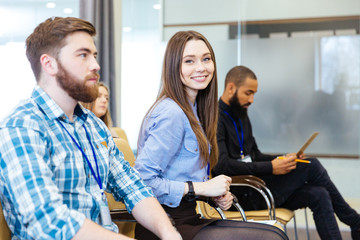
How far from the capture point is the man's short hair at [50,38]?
1447mm

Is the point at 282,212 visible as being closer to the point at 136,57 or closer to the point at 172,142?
the point at 172,142

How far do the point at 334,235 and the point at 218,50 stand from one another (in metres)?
3.03

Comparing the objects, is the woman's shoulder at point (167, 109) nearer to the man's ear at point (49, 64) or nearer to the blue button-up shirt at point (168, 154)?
the blue button-up shirt at point (168, 154)

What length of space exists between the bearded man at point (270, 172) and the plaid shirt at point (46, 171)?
1.54 meters

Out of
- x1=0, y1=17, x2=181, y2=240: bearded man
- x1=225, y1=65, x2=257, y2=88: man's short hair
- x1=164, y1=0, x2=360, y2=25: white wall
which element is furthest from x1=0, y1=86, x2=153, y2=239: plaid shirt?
x1=164, y1=0, x2=360, y2=25: white wall

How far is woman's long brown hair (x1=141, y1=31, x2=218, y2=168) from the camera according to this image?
6.73ft

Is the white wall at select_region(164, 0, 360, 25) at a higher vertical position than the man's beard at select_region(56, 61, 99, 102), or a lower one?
higher

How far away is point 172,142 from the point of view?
1.94 meters

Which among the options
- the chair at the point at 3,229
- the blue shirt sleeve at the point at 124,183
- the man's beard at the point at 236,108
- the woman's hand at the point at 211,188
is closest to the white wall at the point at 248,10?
the man's beard at the point at 236,108

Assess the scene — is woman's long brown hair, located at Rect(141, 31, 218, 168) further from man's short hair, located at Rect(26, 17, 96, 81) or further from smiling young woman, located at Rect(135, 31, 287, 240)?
man's short hair, located at Rect(26, 17, 96, 81)

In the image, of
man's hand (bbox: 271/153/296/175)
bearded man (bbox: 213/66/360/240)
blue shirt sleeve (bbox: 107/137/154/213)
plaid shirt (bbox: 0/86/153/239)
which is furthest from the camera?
man's hand (bbox: 271/153/296/175)

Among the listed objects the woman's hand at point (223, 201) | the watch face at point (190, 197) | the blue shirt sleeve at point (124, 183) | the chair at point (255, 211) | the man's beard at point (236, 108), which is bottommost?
the chair at point (255, 211)

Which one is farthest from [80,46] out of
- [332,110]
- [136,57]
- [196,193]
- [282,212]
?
[332,110]

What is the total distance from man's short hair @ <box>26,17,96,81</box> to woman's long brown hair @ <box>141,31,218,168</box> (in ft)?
2.21
